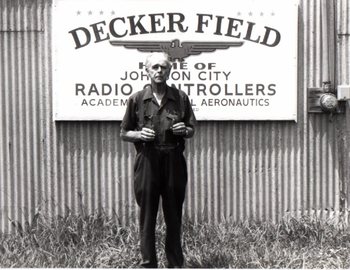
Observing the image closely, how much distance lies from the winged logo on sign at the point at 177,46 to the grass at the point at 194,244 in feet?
6.36

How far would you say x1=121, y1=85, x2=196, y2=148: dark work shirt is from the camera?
622cm

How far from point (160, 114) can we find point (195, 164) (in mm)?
1818

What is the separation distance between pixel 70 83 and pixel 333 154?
314 centimetres

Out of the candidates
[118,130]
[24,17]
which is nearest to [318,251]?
[118,130]

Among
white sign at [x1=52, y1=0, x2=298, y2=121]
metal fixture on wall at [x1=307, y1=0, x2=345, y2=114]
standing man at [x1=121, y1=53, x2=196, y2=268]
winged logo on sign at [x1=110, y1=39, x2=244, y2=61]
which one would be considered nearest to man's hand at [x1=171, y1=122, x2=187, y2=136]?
standing man at [x1=121, y1=53, x2=196, y2=268]

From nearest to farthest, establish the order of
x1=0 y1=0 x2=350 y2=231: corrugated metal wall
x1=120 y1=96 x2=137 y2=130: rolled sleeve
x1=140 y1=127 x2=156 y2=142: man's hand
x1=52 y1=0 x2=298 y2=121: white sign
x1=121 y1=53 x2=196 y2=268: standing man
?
x1=140 y1=127 x2=156 y2=142: man's hand < x1=121 y1=53 x2=196 y2=268: standing man < x1=120 y1=96 x2=137 y2=130: rolled sleeve < x1=52 y1=0 x2=298 y2=121: white sign < x1=0 y1=0 x2=350 y2=231: corrugated metal wall

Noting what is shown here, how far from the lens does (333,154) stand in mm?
7910

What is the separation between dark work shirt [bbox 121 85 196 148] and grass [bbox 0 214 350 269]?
1.43 m

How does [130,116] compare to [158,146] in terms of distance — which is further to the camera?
[130,116]

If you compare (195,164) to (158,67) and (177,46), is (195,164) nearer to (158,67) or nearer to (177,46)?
(177,46)

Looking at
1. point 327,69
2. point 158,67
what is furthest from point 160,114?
point 327,69

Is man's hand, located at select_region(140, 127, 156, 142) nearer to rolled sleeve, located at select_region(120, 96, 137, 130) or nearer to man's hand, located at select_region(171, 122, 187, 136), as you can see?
man's hand, located at select_region(171, 122, 187, 136)

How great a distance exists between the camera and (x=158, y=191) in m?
6.33

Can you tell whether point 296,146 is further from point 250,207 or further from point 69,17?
point 69,17
